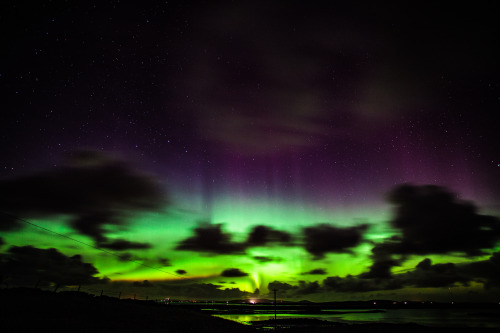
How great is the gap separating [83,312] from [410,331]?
145ft

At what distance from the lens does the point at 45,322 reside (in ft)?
88.4

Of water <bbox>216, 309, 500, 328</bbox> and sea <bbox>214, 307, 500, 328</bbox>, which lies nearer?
sea <bbox>214, 307, 500, 328</bbox>

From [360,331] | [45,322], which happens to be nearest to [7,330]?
[45,322]

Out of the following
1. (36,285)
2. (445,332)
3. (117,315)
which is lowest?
(445,332)

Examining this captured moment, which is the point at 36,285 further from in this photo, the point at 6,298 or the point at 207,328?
the point at 207,328

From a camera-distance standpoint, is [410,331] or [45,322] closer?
[45,322]

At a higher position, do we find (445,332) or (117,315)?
(117,315)

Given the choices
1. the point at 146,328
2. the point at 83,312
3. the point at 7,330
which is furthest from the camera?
the point at 83,312

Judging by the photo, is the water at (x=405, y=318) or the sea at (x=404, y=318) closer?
the sea at (x=404, y=318)

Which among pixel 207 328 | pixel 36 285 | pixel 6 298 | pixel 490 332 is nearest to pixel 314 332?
pixel 207 328

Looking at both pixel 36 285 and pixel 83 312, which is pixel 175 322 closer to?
pixel 83 312

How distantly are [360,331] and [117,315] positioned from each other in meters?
32.7

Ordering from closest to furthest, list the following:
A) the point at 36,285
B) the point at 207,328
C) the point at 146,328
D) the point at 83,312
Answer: the point at 146,328 → the point at 83,312 → the point at 207,328 → the point at 36,285

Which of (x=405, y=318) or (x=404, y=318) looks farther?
(x=405, y=318)
